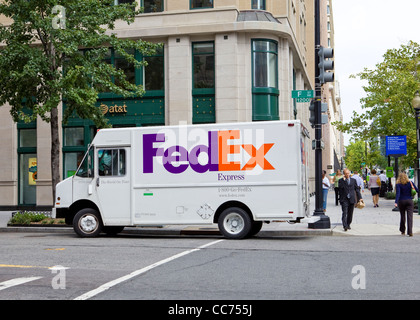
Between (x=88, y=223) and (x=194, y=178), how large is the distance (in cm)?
332

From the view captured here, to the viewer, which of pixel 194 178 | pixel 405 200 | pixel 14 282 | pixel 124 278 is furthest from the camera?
pixel 405 200

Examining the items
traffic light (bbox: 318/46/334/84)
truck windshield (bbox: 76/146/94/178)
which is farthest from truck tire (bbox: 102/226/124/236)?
traffic light (bbox: 318/46/334/84)

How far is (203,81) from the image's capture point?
25859 millimetres

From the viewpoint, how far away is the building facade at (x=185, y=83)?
83.2 feet

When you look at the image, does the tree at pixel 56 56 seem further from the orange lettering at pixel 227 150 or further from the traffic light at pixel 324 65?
the traffic light at pixel 324 65

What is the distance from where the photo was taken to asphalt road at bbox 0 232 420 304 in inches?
277

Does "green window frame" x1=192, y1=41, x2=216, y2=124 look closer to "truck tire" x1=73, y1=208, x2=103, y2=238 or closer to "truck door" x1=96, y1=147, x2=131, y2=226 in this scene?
"truck door" x1=96, y1=147, x2=131, y2=226

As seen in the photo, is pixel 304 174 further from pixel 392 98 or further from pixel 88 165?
pixel 392 98

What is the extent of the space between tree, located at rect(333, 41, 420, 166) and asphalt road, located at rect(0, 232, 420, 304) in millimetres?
15934

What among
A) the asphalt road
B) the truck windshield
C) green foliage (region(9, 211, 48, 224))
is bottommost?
the asphalt road

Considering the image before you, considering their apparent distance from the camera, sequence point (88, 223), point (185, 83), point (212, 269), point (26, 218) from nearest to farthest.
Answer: point (212, 269)
point (88, 223)
point (26, 218)
point (185, 83)

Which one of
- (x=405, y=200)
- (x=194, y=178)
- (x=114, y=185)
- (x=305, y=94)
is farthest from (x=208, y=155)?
(x=405, y=200)

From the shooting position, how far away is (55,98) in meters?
17.5

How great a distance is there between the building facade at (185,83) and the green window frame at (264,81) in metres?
0.05
